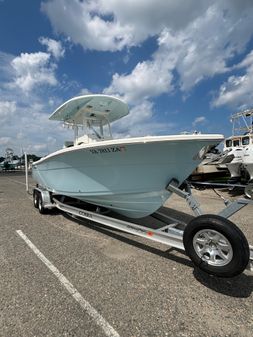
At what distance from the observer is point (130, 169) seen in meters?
4.17

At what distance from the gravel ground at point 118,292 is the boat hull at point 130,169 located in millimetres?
799

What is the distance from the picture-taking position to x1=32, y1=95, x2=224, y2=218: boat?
370cm

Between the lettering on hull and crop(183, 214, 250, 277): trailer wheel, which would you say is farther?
the lettering on hull

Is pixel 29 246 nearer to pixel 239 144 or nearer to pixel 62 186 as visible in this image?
pixel 62 186

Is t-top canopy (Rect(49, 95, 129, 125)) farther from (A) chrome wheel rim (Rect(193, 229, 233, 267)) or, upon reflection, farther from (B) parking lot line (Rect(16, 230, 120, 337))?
(A) chrome wheel rim (Rect(193, 229, 233, 267))

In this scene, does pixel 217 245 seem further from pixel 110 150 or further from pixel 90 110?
pixel 90 110

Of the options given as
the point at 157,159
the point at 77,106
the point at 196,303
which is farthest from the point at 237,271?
the point at 77,106

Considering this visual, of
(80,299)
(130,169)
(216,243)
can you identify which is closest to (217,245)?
(216,243)

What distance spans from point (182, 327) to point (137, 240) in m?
2.29

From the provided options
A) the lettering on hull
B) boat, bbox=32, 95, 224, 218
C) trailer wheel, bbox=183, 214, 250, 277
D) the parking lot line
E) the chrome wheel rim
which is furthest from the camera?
the lettering on hull

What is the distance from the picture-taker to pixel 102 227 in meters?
5.36

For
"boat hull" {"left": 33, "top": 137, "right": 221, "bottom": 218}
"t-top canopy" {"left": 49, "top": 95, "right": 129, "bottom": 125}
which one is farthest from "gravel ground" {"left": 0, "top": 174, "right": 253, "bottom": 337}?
"t-top canopy" {"left": 49, "top": 95, "right": 129, "bottom": 125}

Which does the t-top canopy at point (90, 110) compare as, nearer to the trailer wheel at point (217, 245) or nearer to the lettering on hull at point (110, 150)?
the lettering on hull at point (110, 150)

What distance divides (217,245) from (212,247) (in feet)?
0.23
